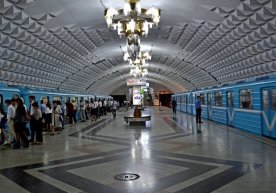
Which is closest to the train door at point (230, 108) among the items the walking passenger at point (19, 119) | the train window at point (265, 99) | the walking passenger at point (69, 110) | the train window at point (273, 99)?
the train window at point (265, 99)

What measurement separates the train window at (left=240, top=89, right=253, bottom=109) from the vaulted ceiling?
1985mm

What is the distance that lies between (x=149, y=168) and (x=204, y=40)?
10.7 meters

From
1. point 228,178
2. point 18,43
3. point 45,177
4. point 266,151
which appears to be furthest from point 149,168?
point 18,43

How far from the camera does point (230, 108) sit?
16.1 metres

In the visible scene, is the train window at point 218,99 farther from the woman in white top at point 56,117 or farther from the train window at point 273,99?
the woman in white top at point 56,117

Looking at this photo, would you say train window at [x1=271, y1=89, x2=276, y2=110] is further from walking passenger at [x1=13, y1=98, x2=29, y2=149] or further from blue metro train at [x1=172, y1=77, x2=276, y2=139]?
walking passenger at [x1=13, y1=98, x2=29, y2=149]

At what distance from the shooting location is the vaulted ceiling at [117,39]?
1008 centimetres

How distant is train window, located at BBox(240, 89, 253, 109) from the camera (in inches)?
512

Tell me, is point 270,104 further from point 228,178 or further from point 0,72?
point 0,72

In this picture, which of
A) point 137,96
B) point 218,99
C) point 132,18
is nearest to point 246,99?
point 218,99

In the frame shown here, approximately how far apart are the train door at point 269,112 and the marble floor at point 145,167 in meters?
0.83

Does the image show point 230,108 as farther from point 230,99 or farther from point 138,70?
point 138,70

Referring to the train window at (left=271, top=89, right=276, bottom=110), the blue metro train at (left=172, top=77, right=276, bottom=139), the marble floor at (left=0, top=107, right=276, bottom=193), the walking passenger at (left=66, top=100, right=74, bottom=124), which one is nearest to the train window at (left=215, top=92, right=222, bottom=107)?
the blue metro train at (left=172, top=77, right=276, bottom=139)

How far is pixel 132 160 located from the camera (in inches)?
304
